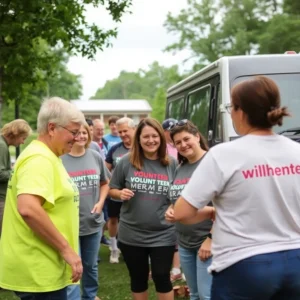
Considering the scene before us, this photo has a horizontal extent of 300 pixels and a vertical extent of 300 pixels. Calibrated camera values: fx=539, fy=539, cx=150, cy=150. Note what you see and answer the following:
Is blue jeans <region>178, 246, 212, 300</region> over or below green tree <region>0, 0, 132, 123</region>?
below

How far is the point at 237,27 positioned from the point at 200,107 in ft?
101

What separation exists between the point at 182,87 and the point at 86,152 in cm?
489

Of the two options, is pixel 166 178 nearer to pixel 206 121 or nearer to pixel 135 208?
pixel 135 208

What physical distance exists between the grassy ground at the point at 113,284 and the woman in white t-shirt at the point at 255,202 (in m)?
3.29

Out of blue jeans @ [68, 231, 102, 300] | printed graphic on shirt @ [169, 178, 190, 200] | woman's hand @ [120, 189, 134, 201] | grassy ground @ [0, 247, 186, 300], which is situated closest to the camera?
printed graphic on shirt @ [169, 178, 190, 200]

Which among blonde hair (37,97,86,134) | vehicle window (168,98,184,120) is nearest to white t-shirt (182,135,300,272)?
blonde hair (37,97,86,134)

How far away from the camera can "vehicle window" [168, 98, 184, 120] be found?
30.5 ft

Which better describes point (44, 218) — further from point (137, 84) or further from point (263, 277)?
point (137, 84)

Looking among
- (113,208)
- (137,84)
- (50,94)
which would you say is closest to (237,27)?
(50,94)

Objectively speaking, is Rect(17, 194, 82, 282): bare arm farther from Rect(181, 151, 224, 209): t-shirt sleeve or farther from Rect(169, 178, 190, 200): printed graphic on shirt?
Rect(169, 178, 190, 200): printed graphic on shirt

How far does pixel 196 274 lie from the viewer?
3.94 m

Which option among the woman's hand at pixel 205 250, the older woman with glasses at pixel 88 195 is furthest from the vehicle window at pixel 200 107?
the woman's hand at pixel 205 250

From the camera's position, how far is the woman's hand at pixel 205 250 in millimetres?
3500

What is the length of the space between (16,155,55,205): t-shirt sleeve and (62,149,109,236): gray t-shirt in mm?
1798
